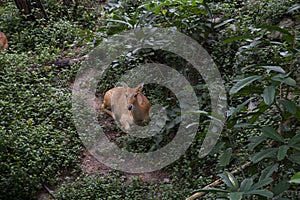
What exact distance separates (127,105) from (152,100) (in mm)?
384

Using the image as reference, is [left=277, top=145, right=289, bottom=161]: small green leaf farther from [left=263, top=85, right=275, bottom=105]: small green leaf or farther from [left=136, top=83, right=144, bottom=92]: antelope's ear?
[left=136, top=83, right=144, bottom=92]: antelope's ear

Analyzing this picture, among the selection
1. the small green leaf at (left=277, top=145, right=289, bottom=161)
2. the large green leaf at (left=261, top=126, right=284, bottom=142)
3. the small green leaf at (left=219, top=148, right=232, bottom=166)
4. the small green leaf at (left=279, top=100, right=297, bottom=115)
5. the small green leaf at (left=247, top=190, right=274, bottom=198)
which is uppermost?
the small green leaf at (left=279, top=100, right=297, bottom=115)

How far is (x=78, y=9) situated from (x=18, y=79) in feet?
10.5

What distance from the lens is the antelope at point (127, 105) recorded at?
729 cm

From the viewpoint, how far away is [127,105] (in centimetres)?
738

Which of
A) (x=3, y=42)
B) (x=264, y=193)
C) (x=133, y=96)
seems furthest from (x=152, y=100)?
(x=264, y=193)

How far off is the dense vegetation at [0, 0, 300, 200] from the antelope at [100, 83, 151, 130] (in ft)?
0.88

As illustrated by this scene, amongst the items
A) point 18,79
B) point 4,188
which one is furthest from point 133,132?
point 18,79

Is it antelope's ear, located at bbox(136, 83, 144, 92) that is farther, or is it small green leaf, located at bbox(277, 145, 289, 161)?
antelope's ear, located at bbox(136, 83, 144, 92)

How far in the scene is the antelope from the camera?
23.9ft

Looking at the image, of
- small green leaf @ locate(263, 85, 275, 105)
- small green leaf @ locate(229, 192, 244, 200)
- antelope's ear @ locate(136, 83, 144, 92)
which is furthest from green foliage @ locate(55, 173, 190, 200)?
small green leaf @ locate(229, 192, 244, 200)

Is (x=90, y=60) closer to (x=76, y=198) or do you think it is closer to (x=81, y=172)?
(x=81, y=172)

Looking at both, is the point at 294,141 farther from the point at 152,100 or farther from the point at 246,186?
the point at 152,100

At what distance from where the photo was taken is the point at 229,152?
3686mm
